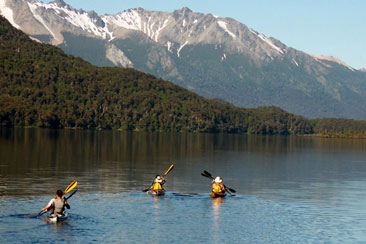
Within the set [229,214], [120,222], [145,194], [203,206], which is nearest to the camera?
[120,222]

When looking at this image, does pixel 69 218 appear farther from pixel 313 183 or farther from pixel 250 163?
pixel 250 163

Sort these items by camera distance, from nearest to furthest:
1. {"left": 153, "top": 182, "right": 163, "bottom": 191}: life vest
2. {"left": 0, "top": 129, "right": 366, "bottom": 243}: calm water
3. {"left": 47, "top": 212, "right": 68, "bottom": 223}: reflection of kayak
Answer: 1. {"left": 0, "top": 129, "right": 366, "bottom": 243}: calm water
2. {"left": 47, "top": 212, "right": 68, "bottom": 223}: reflection of kayak
3. {"left": 153, "top": 182, "right": 163, "bottom": 191}: life vest

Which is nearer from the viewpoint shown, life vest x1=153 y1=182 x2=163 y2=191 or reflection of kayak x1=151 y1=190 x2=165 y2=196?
reflection of kayak x1=151 y1=190 x2=165 y2=196

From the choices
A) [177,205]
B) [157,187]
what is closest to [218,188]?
[157,187]

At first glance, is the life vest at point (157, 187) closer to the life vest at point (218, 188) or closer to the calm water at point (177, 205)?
the calm water at point (177, 205)

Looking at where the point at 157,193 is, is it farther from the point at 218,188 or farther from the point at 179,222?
the point at 179,222

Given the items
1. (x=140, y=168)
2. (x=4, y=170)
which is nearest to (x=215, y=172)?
(x=140, y=168)

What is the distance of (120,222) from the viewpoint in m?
53.5

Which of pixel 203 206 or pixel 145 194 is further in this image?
pixel 145 194

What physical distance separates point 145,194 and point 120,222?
57.8 ft

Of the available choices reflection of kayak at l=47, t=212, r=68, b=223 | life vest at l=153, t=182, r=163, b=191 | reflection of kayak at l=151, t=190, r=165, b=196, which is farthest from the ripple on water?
life vest at l=153, t=182, r=163, b=191

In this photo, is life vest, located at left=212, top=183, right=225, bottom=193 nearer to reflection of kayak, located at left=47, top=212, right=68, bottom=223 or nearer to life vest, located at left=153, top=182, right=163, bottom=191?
life vest, located at left=153, top=182, right=163, bottom=191

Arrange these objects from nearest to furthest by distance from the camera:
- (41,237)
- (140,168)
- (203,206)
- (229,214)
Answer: (41,237), (229,214), (203,206), (140,168)

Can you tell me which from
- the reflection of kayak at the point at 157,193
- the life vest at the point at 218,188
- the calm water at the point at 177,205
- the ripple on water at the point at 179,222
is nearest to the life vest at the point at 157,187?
the reflection of kayak at the point at 157,193
